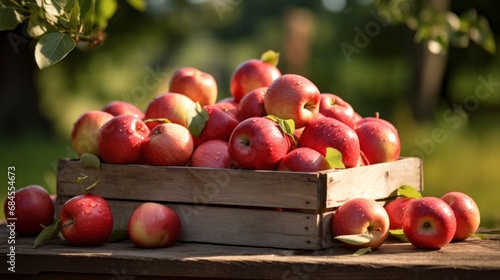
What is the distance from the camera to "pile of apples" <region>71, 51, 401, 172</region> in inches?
88.0

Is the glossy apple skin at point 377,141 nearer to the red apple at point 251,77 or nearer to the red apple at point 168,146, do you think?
the red apple at point 251,77

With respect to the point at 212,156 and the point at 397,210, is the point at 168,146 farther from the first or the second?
the point at 397,210

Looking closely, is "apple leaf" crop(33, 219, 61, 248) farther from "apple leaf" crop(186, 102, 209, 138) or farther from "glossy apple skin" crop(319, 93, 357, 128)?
"glossy apple skin" crop(319, 93, 357, 128)

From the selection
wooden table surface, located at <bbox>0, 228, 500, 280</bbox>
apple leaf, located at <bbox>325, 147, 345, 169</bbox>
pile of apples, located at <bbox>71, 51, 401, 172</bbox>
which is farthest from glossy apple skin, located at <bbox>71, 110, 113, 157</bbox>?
apple leaf, located at <bbox>325, 147, 345, 169</bbox>

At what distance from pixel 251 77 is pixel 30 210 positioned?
2.96 ft

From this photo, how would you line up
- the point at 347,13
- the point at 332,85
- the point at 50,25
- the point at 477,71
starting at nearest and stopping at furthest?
the point at 50,25, the point at 477,71, the point at 332,85, the point at 347,13

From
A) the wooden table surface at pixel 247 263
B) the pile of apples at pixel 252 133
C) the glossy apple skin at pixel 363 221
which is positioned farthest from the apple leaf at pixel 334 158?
the wooden table surface at pixel 247 263

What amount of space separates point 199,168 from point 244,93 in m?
0.58

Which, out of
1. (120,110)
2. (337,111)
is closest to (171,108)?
(120,110)

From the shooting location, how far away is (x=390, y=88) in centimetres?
1184

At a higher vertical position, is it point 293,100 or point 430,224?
point 293,100

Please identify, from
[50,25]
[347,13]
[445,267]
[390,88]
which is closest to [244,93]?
[50,25]

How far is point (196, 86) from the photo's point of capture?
9.07ft

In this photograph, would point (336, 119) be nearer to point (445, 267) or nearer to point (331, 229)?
point (331, 229)
